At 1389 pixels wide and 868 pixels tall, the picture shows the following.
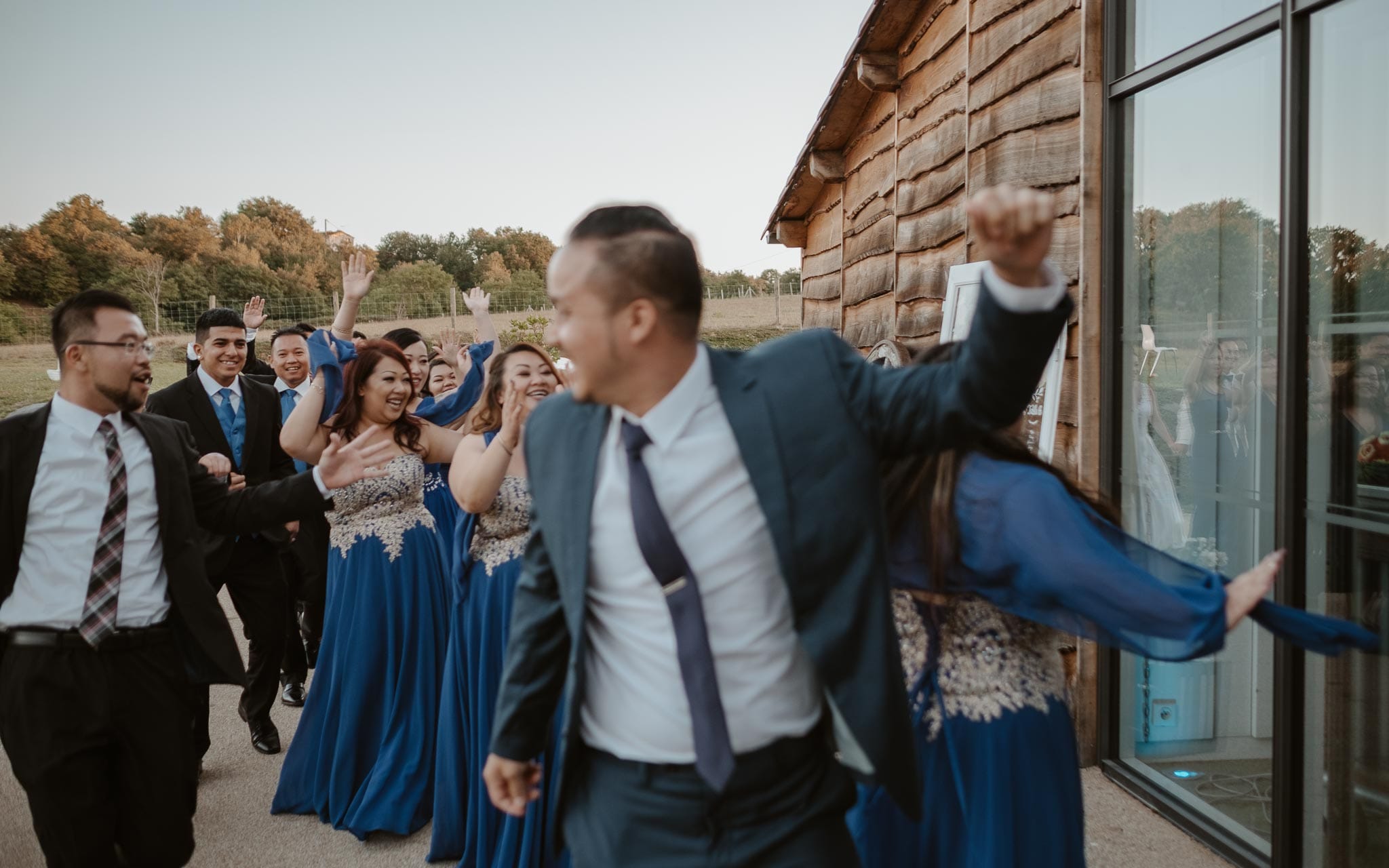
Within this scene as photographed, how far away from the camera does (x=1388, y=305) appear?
3146 mm

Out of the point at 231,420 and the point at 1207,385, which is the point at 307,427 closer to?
the point at 231,420

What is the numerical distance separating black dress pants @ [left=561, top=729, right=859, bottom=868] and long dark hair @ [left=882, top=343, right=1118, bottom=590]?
0.71 m

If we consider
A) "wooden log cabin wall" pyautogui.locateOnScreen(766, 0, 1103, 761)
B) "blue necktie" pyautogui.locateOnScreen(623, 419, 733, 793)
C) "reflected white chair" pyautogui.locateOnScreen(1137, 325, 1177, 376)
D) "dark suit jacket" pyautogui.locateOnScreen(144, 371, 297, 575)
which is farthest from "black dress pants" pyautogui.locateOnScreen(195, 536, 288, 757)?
"reflected white chair" pyautogui.locateOnScreen(1137, 325, 1177, 376)

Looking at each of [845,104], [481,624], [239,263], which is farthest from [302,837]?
[239,263]

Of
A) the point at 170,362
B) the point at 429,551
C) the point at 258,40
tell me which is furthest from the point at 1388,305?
the point at 258,40

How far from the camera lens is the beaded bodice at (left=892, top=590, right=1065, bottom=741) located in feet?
8.14

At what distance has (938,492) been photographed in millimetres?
2367

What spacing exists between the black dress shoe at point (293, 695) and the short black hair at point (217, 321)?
250 centimetres

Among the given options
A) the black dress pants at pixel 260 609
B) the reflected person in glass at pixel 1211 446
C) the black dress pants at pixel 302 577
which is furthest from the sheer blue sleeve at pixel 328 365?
the reflected person in glass at pixel 1211 446

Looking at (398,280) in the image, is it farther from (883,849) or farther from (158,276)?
(883,849)

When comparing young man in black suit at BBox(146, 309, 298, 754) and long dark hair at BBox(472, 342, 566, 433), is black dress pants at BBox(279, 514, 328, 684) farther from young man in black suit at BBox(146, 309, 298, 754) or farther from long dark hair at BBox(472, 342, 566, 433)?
long dark hair at BBox(472, 342, 566, 433)

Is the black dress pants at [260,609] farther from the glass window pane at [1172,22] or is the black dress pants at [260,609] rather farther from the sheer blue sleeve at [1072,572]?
the glass window pane at [1172,22]

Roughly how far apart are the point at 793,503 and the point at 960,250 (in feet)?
15.6

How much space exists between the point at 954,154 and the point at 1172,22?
2.02m
